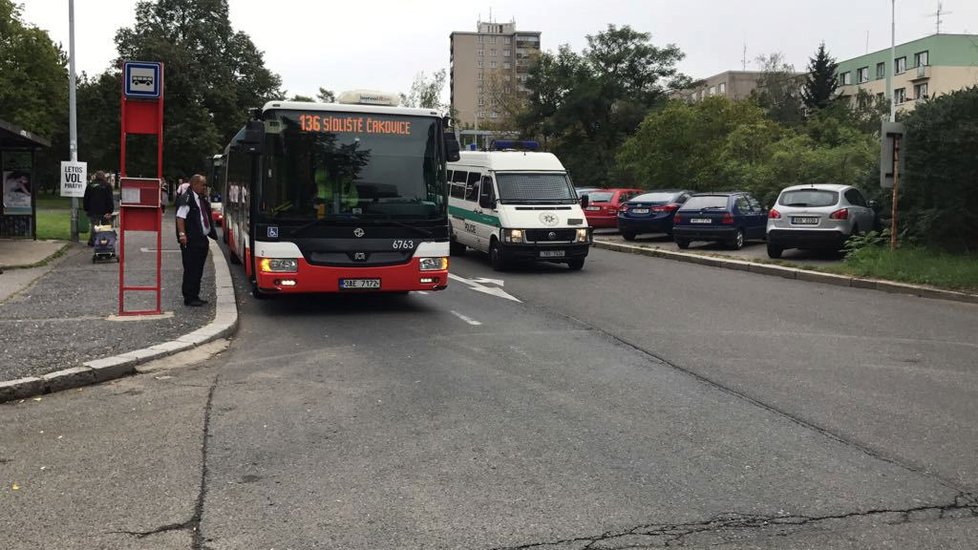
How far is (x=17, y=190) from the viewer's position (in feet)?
72.2

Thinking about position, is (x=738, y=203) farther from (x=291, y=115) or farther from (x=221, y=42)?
(x=221, y=42)

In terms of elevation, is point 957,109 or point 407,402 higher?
point 957,109

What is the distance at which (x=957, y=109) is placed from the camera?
48.4 ft

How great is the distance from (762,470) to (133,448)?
3840 millimetres

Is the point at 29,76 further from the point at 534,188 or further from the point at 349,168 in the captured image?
the point at 349,168

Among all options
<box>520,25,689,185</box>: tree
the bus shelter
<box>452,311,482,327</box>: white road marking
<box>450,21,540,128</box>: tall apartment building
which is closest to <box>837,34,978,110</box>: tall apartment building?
<box>520,25,689,185</box>: tree

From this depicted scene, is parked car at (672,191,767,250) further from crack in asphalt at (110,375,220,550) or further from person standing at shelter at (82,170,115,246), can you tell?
crack in asphalt at (110,375,220,550)

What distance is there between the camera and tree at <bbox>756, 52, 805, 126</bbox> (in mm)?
73375

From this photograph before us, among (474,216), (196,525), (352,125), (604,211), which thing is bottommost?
(196,525)

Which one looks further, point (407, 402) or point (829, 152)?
point (829, 152)

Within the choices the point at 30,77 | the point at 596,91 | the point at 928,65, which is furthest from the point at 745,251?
the point at 928,65

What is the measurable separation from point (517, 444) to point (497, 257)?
11855 mm

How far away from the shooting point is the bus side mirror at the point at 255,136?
35.2ft

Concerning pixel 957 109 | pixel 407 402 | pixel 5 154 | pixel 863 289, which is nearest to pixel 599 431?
pixel 407 402
